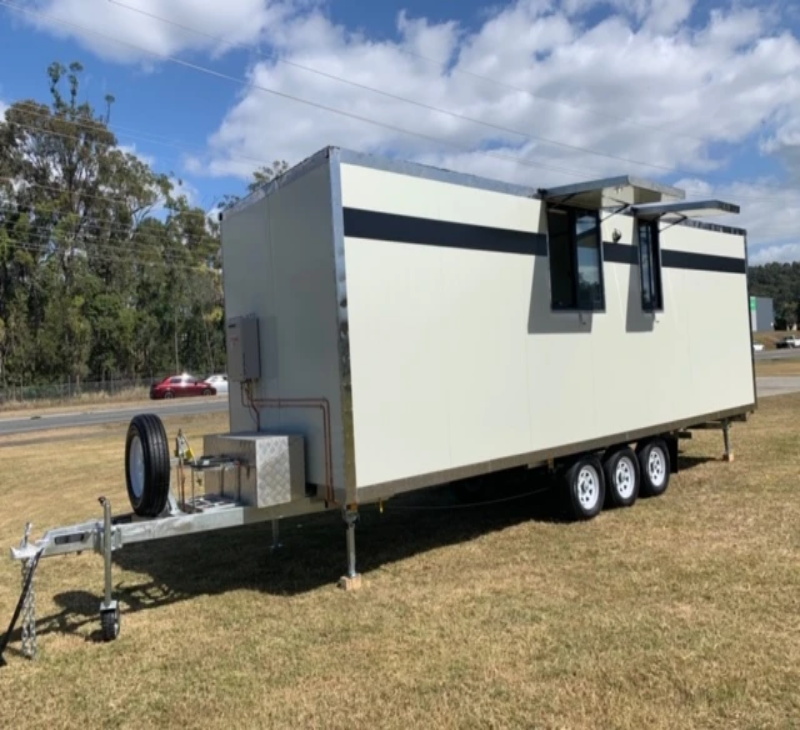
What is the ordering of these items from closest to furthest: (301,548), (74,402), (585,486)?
(301,548), (585,486), (74,402)

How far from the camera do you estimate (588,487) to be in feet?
25.1

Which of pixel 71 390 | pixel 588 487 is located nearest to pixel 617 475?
pixel 588 487

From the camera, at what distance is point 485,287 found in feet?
21.7

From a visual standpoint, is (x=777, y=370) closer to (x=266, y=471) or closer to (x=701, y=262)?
(x=701, y=262)

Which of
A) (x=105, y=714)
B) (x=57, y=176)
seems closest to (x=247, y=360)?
(x=105, y=714)

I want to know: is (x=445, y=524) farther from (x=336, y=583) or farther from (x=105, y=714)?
(x=105, y=714)

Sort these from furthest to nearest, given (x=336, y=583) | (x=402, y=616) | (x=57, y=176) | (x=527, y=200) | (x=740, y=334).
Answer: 1. (x=57, y=176)
2. (x=740, y=334)
3. (x=527, y=200)
4. (x=336, y=583)
5. (x=402, y=616)

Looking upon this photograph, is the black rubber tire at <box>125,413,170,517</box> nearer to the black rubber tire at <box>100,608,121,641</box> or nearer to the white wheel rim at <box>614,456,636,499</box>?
the black rubber tire at <box>100,608,121,641</box>

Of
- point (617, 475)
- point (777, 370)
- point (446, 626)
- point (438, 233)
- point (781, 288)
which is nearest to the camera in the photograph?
point (446, 626)

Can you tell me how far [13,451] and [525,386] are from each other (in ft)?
44.9

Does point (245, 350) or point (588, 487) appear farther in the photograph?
point (588, 487)

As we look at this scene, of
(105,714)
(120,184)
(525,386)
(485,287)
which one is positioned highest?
(120,184)

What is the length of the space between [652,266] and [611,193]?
5.55 feet

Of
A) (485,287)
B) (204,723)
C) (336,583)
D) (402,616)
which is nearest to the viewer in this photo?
(204,723)
